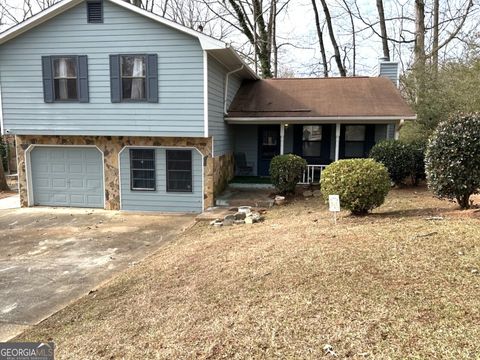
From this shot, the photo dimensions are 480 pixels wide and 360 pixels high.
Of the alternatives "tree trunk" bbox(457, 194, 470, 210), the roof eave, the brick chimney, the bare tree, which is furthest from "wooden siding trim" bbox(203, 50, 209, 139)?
the bare tree

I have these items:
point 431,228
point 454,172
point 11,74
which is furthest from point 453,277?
point 11,74

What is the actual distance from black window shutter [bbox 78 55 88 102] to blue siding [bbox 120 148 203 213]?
190cm

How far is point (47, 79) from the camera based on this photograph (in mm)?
10742

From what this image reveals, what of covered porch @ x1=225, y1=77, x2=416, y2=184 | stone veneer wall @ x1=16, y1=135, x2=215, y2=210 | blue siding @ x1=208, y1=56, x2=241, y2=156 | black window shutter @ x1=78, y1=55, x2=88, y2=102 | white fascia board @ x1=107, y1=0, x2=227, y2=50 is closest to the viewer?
white fascia board @ x1=107, y1=0, x2=227, y2=50

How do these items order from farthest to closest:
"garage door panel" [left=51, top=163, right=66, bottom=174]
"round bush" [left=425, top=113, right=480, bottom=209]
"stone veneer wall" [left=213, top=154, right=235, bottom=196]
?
"garage door panel" [left=51, top=163, right=66, bottom=174]
"stone veneer wall" [left=213, top=154, right=235, bottom=196]
"round bush" [left=425, top=113, right=480, bottom=209]

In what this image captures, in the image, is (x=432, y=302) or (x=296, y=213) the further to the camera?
(x=296, y=213)

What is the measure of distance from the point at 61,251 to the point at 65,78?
560cm

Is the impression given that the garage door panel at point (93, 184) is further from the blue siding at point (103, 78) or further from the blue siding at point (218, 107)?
the blue siding at point (218, 107)

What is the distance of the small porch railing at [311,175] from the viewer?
497 inches

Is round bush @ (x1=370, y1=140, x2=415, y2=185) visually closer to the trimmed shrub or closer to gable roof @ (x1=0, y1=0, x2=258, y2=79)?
the trimmed shrub

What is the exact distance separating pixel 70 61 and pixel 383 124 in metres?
10.6

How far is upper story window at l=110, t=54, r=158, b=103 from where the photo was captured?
10.3m

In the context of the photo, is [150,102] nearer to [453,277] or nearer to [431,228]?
[431,228]

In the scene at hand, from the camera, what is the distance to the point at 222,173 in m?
12.3
